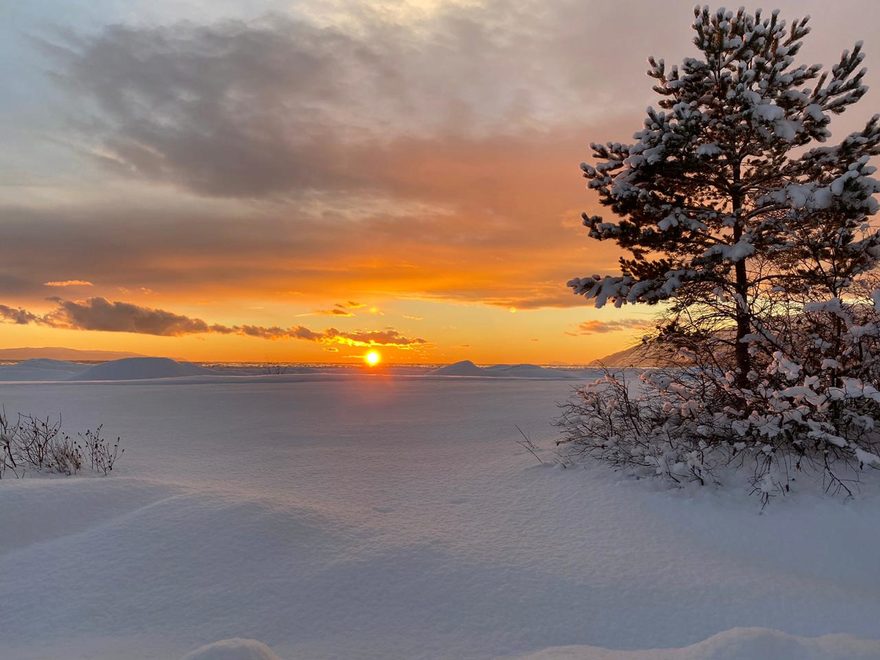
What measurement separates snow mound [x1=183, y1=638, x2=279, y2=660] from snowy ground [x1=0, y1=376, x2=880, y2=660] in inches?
0.8

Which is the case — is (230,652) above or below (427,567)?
above

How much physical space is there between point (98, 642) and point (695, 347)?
8247 mm

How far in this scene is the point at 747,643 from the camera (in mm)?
→ 3004

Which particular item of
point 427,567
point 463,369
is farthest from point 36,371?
point 427,567

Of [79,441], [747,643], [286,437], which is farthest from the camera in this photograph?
[286,437]

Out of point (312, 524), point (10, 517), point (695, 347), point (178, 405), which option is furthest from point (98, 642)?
point (178, 405)

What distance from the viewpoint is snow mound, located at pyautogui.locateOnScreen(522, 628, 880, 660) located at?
296 cm

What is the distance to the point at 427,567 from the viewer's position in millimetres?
4676

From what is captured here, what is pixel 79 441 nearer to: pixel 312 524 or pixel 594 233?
pixel 312 524

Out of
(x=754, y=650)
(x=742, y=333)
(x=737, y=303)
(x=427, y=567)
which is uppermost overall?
(x=737, y=303)

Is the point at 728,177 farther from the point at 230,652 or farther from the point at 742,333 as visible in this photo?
the point at 230,652

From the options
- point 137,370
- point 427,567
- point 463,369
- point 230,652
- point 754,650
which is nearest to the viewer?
point 230,652

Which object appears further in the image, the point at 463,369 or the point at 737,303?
the point at 463,369

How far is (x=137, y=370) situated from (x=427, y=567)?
3799 cm
